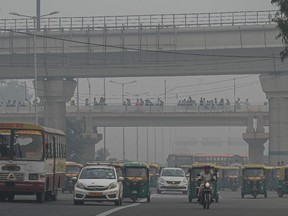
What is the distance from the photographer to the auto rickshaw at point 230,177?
102000 millimetres

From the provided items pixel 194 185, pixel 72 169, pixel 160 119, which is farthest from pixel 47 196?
pixel 160 119

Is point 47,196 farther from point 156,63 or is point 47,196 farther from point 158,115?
point 158,115

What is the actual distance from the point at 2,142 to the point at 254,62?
1847 inches

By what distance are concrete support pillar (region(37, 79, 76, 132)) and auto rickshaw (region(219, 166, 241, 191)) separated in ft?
51.8

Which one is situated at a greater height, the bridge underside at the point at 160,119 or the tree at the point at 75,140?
the bridge underside at the point at 160,119

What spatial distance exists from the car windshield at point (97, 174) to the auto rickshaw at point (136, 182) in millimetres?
8246

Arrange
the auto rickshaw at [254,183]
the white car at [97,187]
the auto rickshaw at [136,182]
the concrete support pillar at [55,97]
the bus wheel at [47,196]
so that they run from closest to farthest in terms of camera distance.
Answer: the white car at [97,187] → the bus wheel at [47,196] → the auto rickshaw at [136,182] → the auto rickshaw at [254,183] → the concrete support pillar at [55,97]

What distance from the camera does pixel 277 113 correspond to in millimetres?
94062

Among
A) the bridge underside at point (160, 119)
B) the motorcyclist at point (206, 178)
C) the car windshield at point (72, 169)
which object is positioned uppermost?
the bridge underside at point (160, 119)

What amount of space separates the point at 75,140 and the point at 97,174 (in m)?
90.6

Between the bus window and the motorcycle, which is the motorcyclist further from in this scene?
the bus window

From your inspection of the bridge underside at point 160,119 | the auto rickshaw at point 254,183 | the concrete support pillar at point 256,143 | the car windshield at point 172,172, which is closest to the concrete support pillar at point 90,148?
the bridge underside at point 160,119

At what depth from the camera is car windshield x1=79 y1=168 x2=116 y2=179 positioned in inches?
1684

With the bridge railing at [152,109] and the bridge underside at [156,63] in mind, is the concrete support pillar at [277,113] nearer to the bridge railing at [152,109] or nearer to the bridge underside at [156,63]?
the bridge underside at [156,63]
